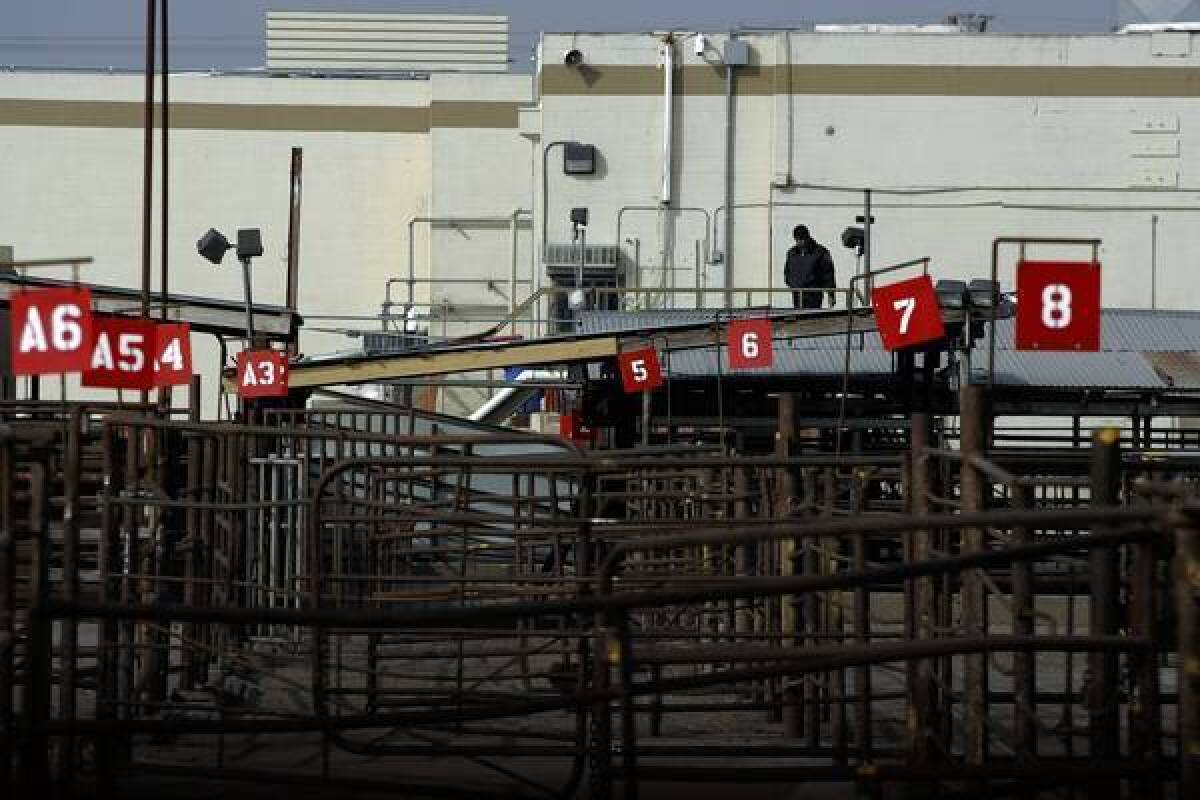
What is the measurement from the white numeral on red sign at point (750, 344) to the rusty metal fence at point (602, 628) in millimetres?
5251

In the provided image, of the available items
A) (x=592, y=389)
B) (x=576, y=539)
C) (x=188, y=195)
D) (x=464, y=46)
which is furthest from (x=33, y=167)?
(x=576, y=539)

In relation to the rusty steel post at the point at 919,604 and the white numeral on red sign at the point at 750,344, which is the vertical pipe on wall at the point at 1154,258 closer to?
the white numeral on red sign at the point at 750,344

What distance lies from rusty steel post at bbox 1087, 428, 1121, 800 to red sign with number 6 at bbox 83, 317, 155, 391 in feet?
26.4

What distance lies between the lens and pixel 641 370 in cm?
2077

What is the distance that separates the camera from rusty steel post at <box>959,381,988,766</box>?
305 inches

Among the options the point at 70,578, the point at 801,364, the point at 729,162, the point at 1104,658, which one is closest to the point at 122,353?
the point at 70,578

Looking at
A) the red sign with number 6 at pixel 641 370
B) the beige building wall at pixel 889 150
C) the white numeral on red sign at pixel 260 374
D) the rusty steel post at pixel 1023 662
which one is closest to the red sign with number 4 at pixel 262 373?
the white numeral on red sign at pixel 260 374

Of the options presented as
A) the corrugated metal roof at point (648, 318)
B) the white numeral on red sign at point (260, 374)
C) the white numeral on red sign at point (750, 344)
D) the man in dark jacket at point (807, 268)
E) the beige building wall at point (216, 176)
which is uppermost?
the beige building wall at point (216, 176)

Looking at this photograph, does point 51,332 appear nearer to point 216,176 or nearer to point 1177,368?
point 1177,368

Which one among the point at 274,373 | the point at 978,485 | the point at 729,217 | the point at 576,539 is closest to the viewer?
the point at 978,485

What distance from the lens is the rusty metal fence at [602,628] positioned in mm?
6234

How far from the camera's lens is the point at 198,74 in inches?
1746

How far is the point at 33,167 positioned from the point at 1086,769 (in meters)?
39.4

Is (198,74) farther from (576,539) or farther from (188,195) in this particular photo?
(576,539)
